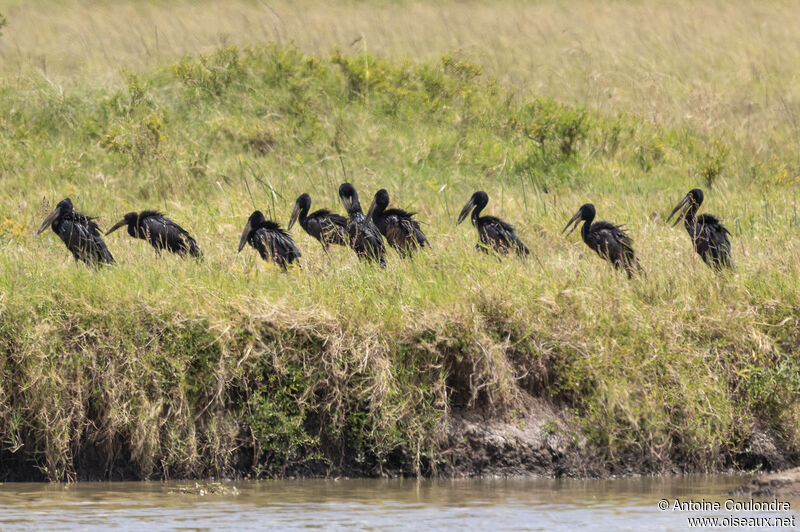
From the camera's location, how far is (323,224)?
36.1 feet

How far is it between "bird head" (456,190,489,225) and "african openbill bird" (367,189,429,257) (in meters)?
0.98

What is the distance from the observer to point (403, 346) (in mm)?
7684

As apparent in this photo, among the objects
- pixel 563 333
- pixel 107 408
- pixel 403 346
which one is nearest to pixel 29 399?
pixel 107 408

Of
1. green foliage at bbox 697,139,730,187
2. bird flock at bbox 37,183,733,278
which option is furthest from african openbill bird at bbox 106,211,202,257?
green foliage at bbox 697,139,730,187

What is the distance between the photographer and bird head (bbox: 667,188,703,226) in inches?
467

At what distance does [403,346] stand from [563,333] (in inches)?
46.6

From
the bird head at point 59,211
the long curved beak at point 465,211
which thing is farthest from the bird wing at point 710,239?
the bird head at point 59,211

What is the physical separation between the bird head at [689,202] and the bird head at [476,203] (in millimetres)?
1990

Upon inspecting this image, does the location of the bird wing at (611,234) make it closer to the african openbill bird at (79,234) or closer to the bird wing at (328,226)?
the bird wing at (328,226)

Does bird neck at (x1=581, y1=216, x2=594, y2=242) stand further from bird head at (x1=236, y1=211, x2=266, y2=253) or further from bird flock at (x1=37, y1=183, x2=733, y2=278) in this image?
bird head at (x1=236, y1=211, x2=266, y2=253)

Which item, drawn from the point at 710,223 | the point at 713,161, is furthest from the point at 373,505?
the point at 713,161

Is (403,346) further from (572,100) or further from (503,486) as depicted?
(572,100)

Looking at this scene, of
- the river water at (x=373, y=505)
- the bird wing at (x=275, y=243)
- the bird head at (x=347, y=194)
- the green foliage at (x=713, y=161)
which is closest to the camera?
the river water at (x=373, y=505)

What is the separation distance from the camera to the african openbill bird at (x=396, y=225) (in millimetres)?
11086
